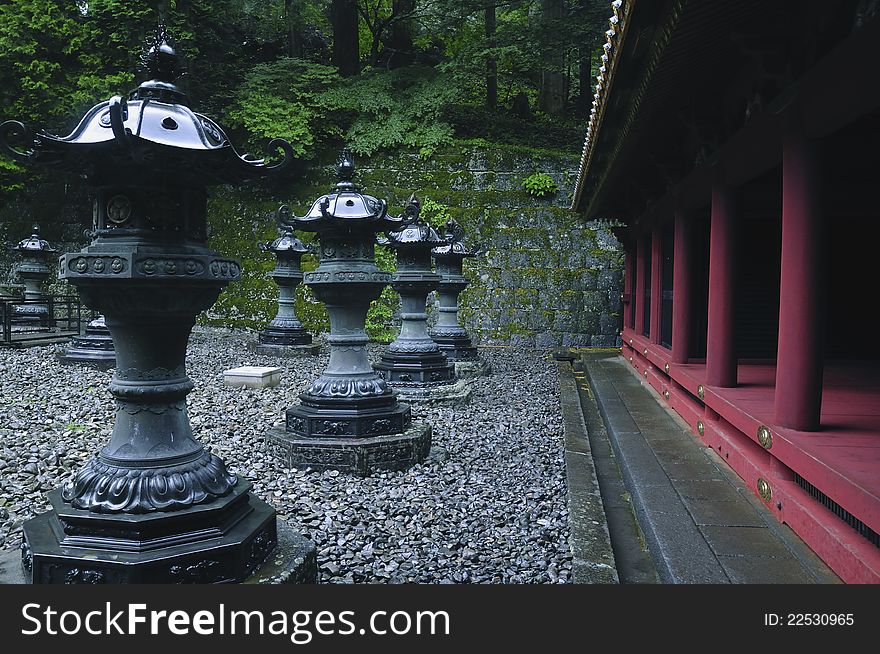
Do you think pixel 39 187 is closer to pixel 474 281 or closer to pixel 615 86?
pixel 474 281

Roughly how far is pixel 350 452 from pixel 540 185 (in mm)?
11522

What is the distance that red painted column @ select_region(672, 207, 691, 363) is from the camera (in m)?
6.87

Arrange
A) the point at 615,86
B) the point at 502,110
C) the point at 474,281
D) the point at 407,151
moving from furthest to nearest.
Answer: the point at 502,110 < the point at 407,151 < the point at 474,281 < the point at 615,86

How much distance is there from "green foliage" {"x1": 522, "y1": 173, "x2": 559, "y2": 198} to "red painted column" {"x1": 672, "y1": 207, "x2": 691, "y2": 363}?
8592 millimetres

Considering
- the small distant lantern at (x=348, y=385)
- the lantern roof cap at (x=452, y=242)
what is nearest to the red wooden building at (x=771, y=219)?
the small distant lantern at (x=348, y=385)

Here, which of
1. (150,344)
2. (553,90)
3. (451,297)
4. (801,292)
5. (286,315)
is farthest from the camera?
(553,90)

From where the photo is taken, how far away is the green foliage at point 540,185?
15461 mm

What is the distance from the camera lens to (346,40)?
19.5 metres

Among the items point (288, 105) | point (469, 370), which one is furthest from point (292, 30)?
point (469, 370)

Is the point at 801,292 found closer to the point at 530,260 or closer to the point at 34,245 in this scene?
the point at 530,260

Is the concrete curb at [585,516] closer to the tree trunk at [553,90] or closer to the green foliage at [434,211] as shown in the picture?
the green foliage at [434,211]

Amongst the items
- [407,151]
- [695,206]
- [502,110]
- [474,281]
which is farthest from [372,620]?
[502,110]

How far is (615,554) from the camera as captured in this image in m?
3.65

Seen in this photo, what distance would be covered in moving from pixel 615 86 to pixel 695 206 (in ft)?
8.12
